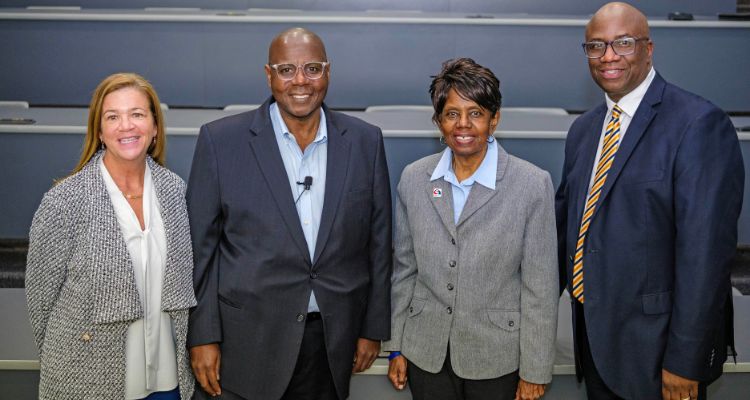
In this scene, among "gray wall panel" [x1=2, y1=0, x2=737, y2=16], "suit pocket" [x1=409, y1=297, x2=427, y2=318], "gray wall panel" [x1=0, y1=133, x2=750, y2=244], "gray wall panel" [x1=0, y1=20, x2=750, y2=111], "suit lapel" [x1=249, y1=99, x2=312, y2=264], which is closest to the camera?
"suit lapel" [x1=249, y1=99, x2=312, y2=264]

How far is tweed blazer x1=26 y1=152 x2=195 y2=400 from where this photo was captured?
1872 millimetres

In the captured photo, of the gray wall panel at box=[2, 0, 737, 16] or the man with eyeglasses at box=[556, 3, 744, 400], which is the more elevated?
the gray wall panel at box=[2, 0, 737, 16]

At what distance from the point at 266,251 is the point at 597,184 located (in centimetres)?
86

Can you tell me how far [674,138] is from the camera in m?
1.93

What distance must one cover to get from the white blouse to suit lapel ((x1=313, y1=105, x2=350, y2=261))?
1.26 feet

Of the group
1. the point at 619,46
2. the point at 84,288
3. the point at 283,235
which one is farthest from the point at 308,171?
the point at 619,46

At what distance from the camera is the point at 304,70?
1965 mm

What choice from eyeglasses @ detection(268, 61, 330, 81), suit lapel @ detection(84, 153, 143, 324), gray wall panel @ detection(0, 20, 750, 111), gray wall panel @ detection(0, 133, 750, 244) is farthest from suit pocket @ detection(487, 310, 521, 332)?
gray wall panel @ detection(0, 20, 750, 111)

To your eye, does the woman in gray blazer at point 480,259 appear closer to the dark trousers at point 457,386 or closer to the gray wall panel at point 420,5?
the dark trousers at point 457,386

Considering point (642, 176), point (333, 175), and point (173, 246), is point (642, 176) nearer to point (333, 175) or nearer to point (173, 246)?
point (333, 175)

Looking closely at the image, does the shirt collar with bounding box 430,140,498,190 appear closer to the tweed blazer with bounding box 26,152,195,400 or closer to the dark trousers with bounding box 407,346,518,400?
the dark trousers with bounding box 407,346,518,400

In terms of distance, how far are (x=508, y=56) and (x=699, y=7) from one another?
1427 millimetres

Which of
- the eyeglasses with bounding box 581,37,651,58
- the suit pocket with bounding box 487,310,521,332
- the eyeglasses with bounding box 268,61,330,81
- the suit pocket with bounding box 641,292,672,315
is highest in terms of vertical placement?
the eyeglasses with bounding box 581,37,651,58

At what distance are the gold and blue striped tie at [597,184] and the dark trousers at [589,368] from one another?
7 cm
